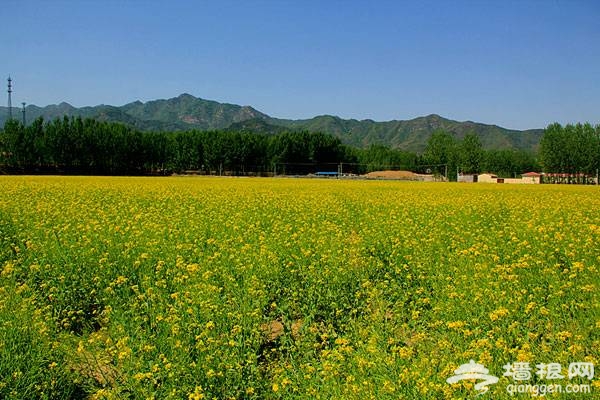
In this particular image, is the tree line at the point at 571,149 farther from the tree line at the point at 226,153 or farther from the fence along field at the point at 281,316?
the fence along field at the point at 281,316

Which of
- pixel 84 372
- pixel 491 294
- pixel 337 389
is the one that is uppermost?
pixel 491 294

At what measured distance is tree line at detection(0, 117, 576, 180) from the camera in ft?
262

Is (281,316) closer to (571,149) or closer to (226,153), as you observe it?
(226,153)

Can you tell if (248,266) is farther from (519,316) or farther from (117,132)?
(117,132)

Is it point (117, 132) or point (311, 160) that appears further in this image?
point (311, 160)

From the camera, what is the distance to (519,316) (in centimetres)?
510

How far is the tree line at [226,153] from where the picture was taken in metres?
79.9

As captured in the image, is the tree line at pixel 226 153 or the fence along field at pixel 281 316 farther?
the tree line at pixel 226 153

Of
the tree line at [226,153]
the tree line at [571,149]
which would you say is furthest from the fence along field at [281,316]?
the tree line at [571,149]

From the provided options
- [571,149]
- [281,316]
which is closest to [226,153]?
[571,149]

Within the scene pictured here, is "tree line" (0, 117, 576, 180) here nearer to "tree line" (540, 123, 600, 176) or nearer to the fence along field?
"tree line" (540, 123, 600, 176)

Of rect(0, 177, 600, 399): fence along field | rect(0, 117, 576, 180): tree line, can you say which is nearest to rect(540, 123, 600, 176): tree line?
rect(0, 117, 576, 180): tree line

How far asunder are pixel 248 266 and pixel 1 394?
3652 millimetres

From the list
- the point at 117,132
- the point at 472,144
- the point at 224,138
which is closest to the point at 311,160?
the point at 224,138
